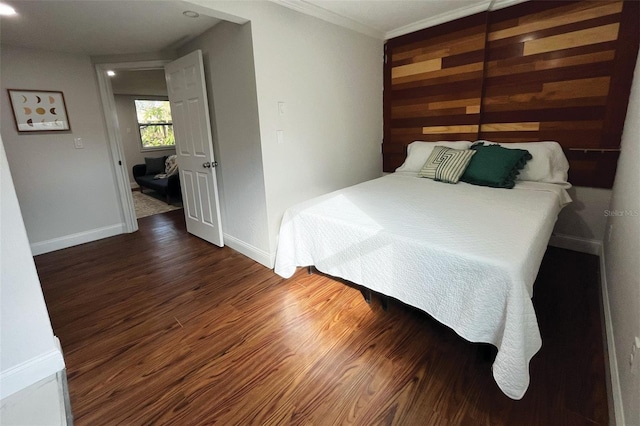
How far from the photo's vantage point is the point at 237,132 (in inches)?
104

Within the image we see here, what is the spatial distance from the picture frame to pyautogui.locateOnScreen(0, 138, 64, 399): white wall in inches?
90.7

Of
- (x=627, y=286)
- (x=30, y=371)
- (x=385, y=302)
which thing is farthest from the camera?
(x=385, y=302)

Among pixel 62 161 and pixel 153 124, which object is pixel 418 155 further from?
pixel 153 124

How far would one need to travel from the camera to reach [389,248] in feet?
5.46

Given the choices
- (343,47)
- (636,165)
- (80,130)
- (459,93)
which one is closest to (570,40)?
(459,93)

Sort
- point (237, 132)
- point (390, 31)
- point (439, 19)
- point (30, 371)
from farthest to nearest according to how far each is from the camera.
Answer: point (390, 31) → point (439, 19) → point (237, 132) → point (30, 371)

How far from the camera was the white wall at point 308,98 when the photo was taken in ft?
7.68

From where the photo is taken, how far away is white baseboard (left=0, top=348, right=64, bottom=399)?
57.5 inches

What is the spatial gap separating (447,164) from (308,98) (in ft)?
4.62


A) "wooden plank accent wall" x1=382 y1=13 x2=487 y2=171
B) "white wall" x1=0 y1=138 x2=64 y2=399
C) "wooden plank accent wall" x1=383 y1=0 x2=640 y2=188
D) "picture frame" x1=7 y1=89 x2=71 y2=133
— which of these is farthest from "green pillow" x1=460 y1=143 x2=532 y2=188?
"picture frame" x1=7 y1=89 x2=71 y2=133

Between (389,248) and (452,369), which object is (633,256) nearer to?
(452,369)

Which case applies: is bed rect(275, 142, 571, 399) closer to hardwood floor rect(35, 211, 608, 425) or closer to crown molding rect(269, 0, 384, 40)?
hardwood floor rect(35, 211, 608, 425)

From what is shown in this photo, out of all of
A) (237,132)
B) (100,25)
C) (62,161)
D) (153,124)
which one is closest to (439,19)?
(237,132)

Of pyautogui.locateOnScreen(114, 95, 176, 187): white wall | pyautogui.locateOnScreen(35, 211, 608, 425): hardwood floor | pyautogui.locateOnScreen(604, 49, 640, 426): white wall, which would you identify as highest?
pyautogui.locateOnScreen(114, 95, 176, 187): white wall
